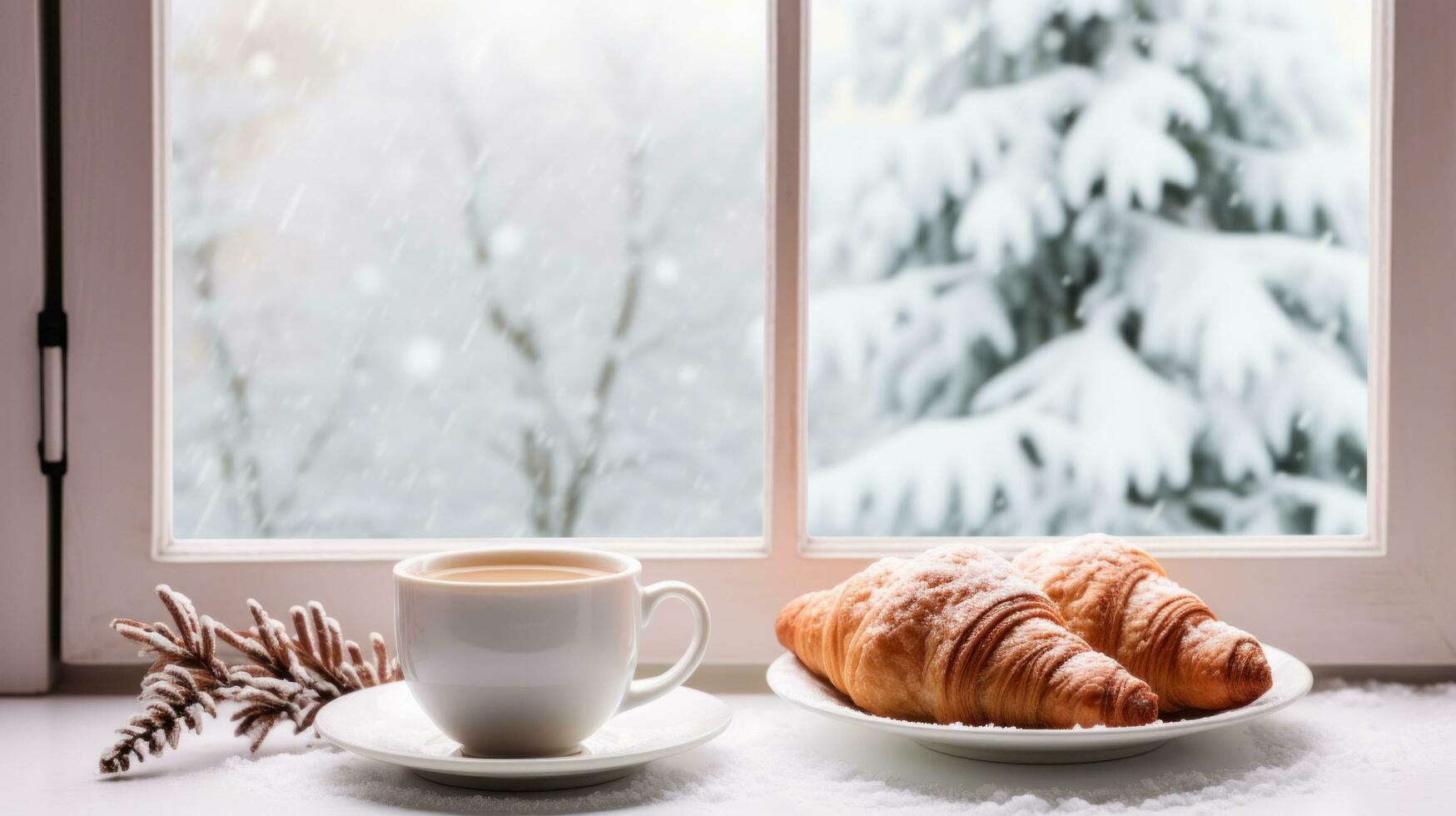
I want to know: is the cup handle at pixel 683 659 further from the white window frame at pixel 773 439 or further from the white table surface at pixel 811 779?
the white window frame at pixel 773 439

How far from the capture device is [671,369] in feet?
3.22

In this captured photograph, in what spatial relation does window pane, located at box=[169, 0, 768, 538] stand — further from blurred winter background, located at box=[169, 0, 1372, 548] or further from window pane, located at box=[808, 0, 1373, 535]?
window pane, located at box=[808, 0, 1373, 535]

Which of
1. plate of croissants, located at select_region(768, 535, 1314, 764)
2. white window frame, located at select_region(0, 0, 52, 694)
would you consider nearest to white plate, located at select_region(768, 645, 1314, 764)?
plate of croissants, located at select_region(768, 535, 1314, 764)

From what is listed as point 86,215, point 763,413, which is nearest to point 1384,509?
point 763,413

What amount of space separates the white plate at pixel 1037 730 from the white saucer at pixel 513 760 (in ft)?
0.20

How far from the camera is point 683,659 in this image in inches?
28.7

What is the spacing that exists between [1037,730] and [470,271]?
57 cm

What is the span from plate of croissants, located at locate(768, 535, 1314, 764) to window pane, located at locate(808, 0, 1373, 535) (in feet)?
0.63

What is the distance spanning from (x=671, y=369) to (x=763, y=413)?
0.28 ft

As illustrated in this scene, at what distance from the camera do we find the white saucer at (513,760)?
647 millimetres

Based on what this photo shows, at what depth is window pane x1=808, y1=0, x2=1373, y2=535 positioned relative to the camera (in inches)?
38.6

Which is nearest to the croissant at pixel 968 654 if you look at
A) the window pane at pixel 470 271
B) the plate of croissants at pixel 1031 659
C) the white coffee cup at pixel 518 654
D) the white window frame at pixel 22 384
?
the plate of croissants at pixel 1031 659

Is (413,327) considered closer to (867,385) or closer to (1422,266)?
(867,385)

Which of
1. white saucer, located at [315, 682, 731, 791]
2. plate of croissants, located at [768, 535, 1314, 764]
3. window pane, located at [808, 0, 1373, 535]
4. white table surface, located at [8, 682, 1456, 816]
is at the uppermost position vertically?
window pane, located at [808, 0, 1373, 535]
